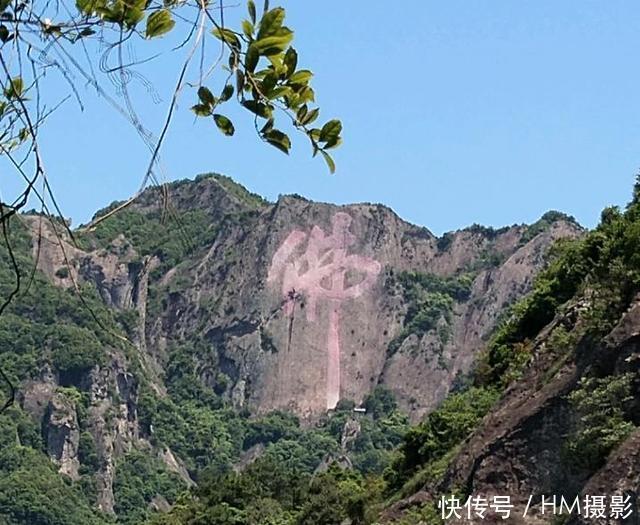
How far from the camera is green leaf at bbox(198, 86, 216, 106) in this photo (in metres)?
3.65

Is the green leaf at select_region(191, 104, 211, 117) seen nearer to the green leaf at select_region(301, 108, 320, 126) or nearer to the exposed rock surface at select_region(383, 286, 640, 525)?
the green leaf at select_region(301, 108, 320, 126)

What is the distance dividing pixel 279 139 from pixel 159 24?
0.43 meters

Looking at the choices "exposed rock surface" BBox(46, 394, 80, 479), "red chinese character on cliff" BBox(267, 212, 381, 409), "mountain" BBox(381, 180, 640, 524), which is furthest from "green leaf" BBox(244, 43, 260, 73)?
"red chinese character on cliff" BBox(267, 212, 381, 409)

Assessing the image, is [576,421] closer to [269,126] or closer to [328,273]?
[269,126]

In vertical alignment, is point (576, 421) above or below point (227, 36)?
above

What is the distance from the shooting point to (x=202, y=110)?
3678 millimetres

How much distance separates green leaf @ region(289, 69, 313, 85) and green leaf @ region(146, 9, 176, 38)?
327mm

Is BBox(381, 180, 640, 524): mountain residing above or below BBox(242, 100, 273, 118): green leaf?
above

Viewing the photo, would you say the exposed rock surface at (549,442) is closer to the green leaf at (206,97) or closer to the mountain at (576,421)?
the mountain at (576,421)

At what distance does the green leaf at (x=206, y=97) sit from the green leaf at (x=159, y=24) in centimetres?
25

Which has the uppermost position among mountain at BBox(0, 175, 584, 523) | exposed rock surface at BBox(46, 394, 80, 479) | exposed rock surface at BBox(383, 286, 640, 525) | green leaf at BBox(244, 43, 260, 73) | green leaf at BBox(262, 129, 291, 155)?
mountain at BBox(0, 175, 584, 523)

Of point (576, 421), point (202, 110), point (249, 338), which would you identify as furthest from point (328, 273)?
point (202, 110)

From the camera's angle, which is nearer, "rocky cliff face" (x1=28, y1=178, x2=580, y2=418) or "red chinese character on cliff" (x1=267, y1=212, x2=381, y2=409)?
"rocky cliff face" (x1=28, y1=178, x2=580, y2=418)

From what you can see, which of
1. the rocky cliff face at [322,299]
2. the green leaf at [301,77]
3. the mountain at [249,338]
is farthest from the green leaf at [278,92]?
the rocky cliff face at [322,299]
